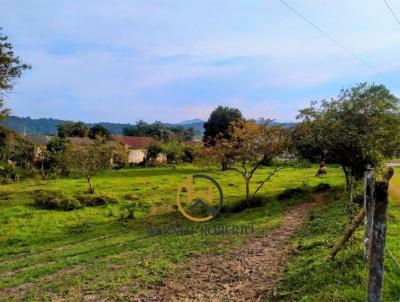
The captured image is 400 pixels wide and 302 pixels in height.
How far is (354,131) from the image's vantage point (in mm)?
18484

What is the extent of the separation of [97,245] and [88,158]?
14.3 m

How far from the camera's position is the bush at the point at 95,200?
23.3m

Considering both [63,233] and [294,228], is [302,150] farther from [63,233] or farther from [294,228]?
[63,233]

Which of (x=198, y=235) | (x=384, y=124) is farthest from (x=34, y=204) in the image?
(x=384, y=124)

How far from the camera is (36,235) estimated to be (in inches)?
693

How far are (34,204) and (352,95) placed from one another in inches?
777

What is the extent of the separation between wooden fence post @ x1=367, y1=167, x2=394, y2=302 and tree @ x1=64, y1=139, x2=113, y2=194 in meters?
24.3

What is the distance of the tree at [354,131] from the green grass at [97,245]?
3517 millimetres

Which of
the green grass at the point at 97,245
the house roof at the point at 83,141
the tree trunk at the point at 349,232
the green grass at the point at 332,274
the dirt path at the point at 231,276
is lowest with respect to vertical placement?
the green grass at the point at 97,245

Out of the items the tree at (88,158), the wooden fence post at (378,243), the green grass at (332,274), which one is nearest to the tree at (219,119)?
the tree at (88,158)

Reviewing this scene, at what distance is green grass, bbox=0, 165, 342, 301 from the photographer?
29.1 ft

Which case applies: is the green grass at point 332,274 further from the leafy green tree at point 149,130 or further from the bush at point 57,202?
the leafy green tree at point 149,130

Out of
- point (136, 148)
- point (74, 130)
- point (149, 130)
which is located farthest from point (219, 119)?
point (149, 130)

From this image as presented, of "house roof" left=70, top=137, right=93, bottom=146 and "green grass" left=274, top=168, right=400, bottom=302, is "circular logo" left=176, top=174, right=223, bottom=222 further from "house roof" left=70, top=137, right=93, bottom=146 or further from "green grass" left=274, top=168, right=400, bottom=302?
"house roof" left=70, top=137, right=93, bottom=146
